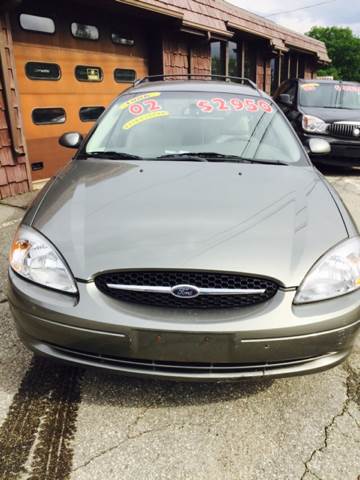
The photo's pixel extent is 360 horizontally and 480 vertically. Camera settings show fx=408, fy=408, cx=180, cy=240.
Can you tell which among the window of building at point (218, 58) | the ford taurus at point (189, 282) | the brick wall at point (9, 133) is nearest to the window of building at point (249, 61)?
the window of building at point (218, 58)

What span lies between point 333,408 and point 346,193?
4.45m

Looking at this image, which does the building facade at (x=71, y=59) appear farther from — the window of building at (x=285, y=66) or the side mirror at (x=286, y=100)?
the window of building at (x=285, y=66)

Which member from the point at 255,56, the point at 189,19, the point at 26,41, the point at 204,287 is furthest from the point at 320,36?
the point at 204,287

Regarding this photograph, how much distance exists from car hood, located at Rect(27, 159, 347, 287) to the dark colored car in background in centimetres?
419

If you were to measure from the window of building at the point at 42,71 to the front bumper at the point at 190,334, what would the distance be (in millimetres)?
4717

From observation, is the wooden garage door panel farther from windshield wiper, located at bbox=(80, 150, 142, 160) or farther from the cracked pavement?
the cracked pavement

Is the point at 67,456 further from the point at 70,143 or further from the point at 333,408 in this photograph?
the point at 70,143

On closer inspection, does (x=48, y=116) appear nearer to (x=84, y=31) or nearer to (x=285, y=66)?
(x=84, y=31)

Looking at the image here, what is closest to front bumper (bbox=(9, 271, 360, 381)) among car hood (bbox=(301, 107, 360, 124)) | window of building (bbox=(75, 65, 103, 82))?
window of building (bbox=(75, 65, 103, 82))

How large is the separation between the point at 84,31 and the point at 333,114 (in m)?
4.21

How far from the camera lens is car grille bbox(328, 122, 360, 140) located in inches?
258

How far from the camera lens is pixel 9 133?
518 cm

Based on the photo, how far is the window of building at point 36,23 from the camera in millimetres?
5332

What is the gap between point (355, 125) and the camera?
21.5 feet
